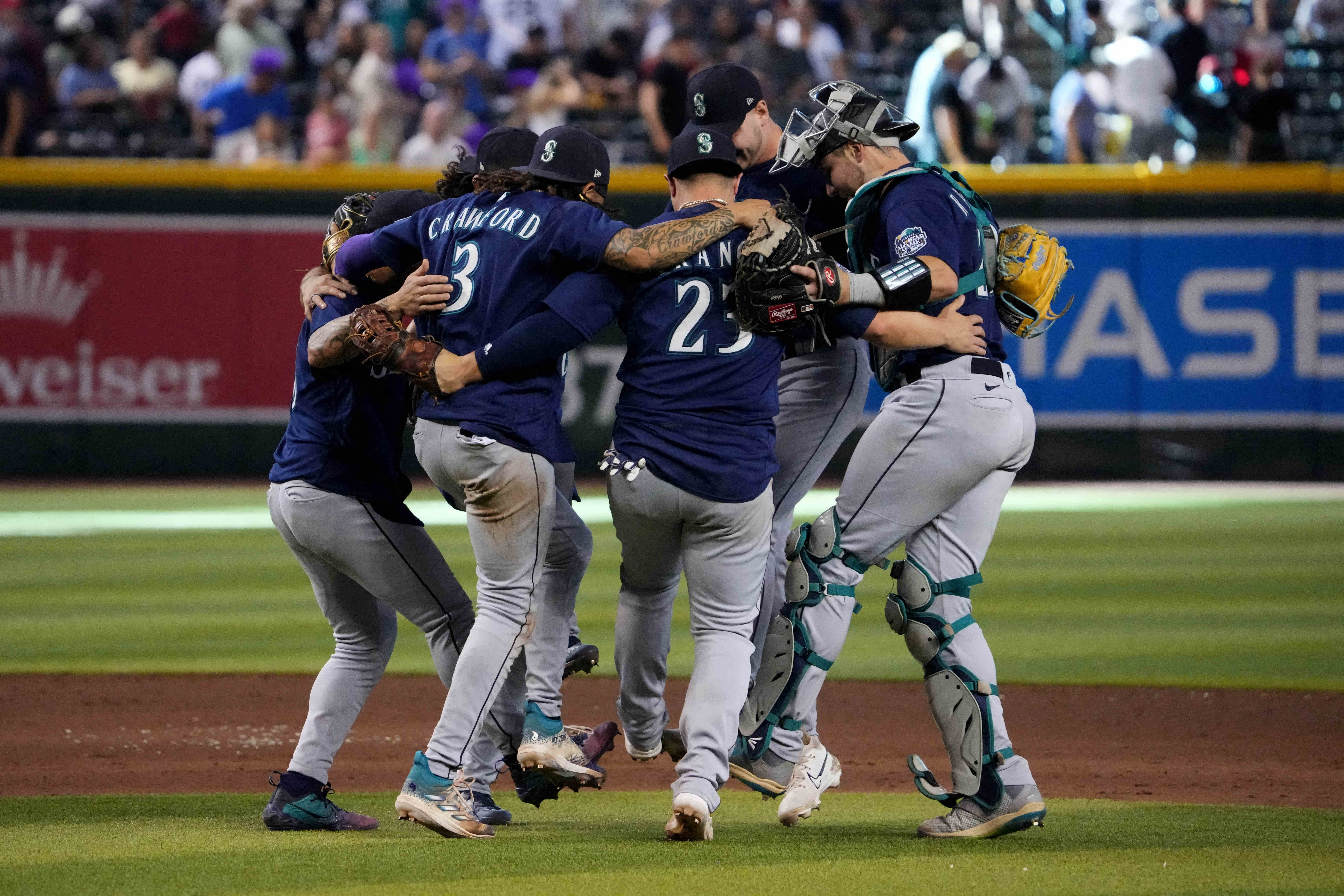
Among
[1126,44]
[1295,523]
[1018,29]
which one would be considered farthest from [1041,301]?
[1018,29]

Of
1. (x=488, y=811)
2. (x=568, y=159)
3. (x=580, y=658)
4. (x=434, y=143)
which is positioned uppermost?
(x=568, y=159)

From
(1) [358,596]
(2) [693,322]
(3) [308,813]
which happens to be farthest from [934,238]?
(3) [308,813]

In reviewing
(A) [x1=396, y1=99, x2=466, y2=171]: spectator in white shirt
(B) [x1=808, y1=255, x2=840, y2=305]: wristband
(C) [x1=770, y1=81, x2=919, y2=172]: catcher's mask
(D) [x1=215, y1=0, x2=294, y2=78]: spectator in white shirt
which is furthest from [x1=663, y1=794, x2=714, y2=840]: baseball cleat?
(D) [x1=215, y1=0, x2=294, y2=78]: spectator in white shirt

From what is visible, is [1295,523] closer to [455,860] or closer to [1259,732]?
[1259,732]

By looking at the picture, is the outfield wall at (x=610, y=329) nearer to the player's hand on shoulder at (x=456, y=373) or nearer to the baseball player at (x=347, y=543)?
the baseball player at (x=347, y=543)

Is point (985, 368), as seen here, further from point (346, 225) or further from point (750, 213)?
point (346, 225)

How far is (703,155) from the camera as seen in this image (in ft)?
15.1

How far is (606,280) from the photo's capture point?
4543 millimetres

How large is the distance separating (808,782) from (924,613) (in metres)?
0.62

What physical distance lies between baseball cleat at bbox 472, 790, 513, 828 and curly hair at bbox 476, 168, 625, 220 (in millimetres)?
1749

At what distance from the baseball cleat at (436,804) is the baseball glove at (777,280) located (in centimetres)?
149

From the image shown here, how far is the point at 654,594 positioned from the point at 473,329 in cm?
94

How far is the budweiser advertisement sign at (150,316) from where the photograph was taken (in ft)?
44.5

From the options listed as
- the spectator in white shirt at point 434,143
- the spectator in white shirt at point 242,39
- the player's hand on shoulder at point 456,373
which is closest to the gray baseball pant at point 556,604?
the player's hand on shoulder at point 456,373
